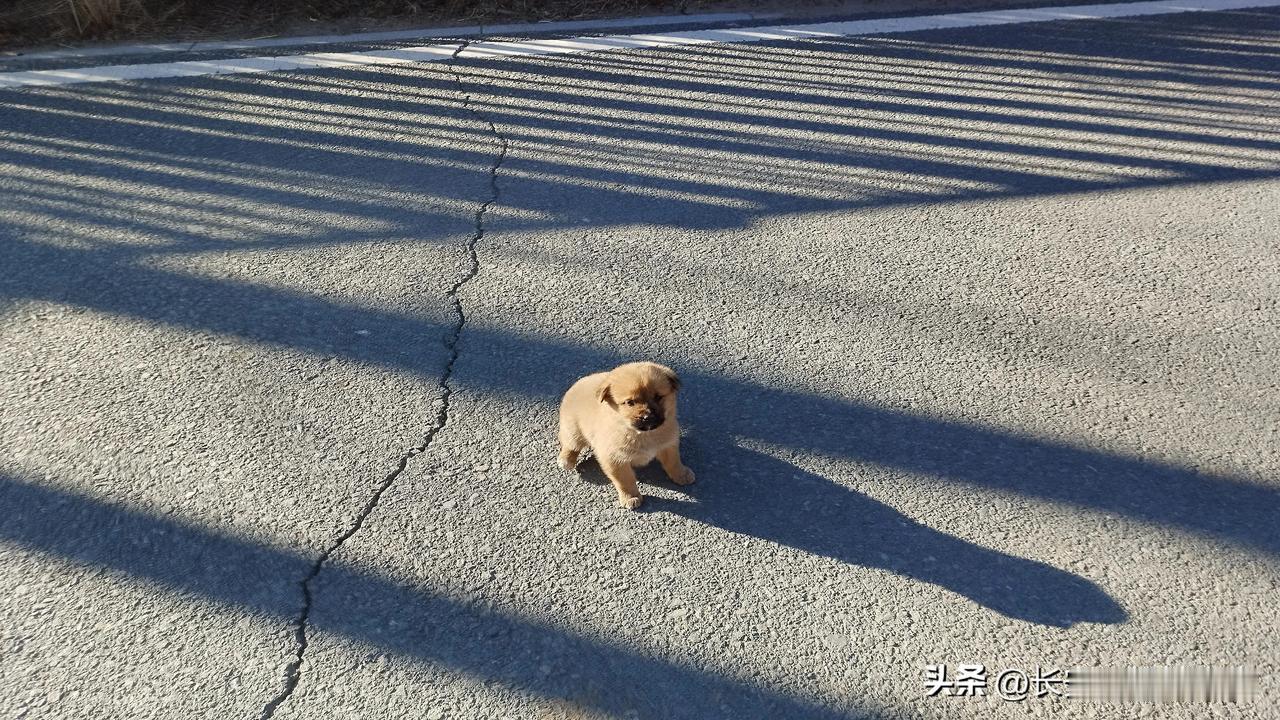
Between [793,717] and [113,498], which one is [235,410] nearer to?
[113,498]

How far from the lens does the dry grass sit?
6465mm

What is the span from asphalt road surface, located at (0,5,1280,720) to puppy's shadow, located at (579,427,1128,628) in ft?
0.04

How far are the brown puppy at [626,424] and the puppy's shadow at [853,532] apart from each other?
97 mm

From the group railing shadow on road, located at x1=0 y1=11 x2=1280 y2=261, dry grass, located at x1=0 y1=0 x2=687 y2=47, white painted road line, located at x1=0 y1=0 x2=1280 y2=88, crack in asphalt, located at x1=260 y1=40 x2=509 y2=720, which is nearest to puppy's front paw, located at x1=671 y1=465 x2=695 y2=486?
crack in asphalt, located at x1=260 y1=40 x2=509 y2=720

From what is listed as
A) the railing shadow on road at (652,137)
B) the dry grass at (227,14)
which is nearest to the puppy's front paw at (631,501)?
the railing shadow on road at (652,137)

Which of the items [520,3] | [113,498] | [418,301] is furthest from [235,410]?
[520,3]

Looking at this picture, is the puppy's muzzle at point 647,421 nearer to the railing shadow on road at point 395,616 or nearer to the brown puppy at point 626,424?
the brown puppy at point 626,424

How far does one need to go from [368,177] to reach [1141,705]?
→ 3821 millimetres

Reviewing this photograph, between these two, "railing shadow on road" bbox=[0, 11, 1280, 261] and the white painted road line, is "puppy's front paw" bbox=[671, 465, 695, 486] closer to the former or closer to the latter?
"railing shadow on road" bbox=[0, 11, 1280, 261]

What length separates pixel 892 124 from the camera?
5281 mm

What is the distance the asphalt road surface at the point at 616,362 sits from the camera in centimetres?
233

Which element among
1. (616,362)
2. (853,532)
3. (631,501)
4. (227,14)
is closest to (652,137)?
(616,362)

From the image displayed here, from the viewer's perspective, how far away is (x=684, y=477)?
9.27 ft

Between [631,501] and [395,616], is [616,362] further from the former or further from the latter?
[395,616]
